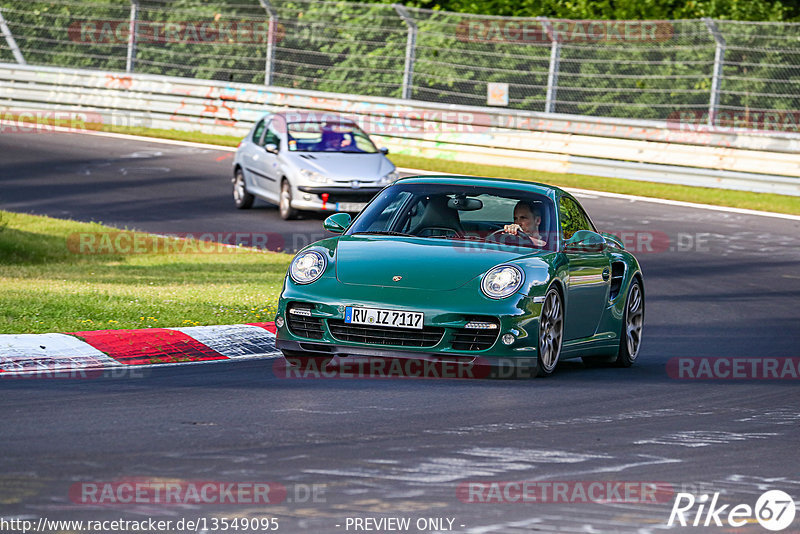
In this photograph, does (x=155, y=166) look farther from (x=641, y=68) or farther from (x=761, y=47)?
(x=761, y=47)

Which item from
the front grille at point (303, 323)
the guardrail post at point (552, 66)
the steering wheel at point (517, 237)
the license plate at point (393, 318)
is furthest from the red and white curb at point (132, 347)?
the guardrail post at point (552, 66)

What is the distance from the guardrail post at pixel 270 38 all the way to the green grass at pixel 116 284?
11175mm

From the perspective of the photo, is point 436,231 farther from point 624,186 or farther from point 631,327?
point 624,186

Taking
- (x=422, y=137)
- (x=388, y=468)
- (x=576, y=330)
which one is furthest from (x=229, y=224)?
(x=388, y=468)

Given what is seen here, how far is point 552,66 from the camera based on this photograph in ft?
87.8

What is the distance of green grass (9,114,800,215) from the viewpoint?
23.7m

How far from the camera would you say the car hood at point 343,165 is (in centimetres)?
2052

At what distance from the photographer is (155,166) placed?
1017 inches

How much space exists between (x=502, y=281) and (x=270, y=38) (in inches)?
872

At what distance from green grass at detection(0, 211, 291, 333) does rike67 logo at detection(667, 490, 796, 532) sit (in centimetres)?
552

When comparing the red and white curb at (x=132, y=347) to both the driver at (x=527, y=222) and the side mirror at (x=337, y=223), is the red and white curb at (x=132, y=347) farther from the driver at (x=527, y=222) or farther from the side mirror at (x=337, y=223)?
the driver at (x=527, y=222)

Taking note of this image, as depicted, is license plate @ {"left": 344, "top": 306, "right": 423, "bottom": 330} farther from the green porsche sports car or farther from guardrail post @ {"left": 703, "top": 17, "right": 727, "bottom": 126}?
guardrail post @ {"left": 703, "top": 17, "right": 727, "bottom": 126}

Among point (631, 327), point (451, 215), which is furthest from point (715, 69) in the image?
point (451, 215)

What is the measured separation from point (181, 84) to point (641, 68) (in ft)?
33.1
